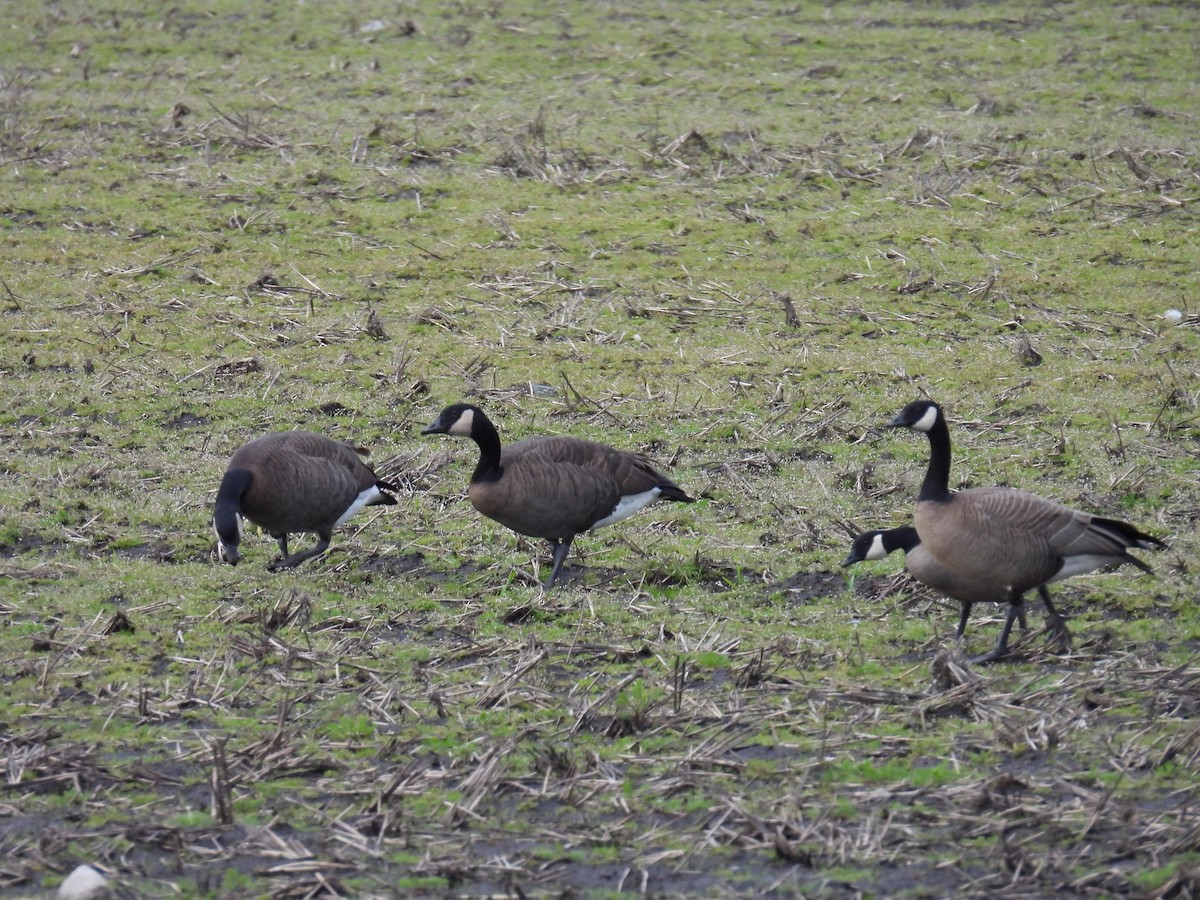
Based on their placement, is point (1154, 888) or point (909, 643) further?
point (909, 643)

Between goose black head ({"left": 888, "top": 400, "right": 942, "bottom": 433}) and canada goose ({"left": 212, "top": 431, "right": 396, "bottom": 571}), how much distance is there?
11.7 feet

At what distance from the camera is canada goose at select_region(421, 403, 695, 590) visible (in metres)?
9.03

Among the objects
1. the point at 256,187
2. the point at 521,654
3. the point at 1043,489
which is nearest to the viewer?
the point at 521,654

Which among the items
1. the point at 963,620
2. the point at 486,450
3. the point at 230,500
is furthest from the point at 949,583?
the point at 230,500

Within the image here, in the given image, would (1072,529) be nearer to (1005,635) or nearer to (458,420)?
(1005,635)

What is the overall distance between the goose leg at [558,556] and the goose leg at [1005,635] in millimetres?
2635

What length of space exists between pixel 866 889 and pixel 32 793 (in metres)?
3.48

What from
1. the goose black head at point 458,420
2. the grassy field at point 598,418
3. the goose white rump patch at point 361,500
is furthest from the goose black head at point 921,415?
the goose white rump patch at point 361,500

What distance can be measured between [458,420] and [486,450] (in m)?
0.30

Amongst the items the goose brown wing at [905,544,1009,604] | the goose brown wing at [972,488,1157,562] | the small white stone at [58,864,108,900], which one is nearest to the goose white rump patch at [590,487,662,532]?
the goose brown wing at [905,544,1009,604]

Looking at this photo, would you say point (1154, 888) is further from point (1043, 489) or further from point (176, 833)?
point (1043, 489)

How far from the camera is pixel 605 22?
23062 millimetres

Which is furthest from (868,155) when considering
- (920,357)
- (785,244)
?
(920,357)

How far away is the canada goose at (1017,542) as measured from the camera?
762 cm
